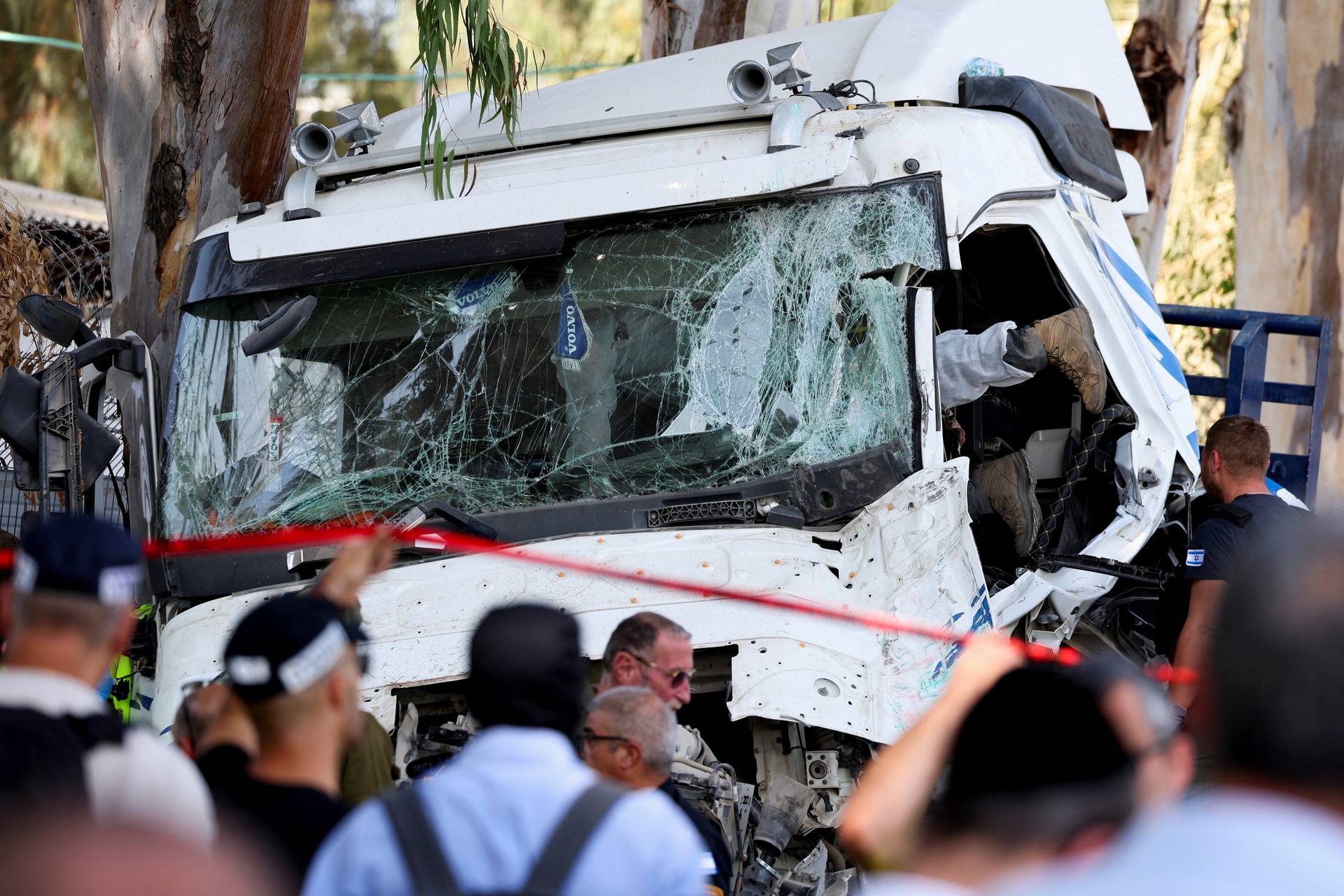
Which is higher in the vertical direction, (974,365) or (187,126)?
(187,126)

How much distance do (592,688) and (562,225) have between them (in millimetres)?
1594

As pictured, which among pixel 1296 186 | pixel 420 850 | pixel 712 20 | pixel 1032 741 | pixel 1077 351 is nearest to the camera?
pixel 1032 741

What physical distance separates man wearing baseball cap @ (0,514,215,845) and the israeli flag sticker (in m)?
2.59

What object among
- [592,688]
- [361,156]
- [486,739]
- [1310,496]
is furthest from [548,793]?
[1310,496]

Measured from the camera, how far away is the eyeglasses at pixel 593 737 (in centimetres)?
368

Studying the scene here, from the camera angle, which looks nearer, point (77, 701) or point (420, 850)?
point (420, 850)

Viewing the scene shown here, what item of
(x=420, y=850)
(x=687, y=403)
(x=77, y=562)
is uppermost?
(x=687, y=403)

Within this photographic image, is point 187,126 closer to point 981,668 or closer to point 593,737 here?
point 593,737

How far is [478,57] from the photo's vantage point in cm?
738

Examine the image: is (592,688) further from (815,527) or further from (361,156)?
(361,156)

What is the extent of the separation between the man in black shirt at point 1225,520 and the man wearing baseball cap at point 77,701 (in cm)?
360

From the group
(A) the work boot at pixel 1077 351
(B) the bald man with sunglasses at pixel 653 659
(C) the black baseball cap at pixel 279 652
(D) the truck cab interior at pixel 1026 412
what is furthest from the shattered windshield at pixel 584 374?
(C) the black baseball cap at pixel 279 652

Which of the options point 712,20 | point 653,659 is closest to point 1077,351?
point 653,659

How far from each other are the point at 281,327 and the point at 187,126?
3818mm
